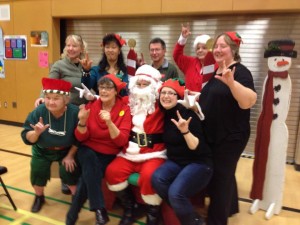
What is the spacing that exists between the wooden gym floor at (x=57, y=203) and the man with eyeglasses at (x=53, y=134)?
15 centimetres

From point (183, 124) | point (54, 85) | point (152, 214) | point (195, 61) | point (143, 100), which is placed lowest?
point (152, 214)

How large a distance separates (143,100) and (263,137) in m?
1.19

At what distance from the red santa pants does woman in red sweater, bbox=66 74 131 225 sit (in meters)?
0.08

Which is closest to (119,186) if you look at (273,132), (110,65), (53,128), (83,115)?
(83,115)

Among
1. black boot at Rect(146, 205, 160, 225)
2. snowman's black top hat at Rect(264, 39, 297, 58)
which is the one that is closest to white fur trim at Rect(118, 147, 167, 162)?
black boot at Rect(146, 205, 160, 225)

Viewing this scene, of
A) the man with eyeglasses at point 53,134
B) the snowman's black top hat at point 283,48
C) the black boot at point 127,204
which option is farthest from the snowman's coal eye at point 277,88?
the man with eyeglasses at point 53,134

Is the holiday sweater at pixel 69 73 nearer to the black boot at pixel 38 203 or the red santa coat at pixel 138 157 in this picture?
the red santa coat at pixel 138 157

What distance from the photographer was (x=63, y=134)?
248cm

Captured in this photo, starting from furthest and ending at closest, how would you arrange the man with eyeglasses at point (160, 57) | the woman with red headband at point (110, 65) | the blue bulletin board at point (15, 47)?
the blue bulletin board at point (15, 47) → the man with eyeglasses at point (160, 57) → the woman with red headband at point (110, 65)

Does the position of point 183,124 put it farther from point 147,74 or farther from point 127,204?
point 127,204

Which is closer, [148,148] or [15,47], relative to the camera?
[148,148]

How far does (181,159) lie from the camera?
7.43 ft

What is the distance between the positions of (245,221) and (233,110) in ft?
3.82

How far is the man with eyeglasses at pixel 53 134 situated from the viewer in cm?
240
